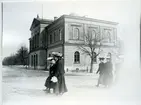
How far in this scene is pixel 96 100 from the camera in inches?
96.8

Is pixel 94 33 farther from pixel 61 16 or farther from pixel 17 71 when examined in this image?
pixel 17 71

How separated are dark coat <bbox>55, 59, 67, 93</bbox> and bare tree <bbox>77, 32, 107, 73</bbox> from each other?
1.09 ft

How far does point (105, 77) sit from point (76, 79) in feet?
1.22

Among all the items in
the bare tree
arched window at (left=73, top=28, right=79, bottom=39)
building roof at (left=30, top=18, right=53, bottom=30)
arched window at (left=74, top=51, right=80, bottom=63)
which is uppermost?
building roof at (left=30, top=18, right=53, bottom=30)

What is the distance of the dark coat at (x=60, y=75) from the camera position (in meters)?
2.51

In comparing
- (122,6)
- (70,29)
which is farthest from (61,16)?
(122,6)

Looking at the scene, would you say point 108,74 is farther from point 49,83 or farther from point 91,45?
point 49,83

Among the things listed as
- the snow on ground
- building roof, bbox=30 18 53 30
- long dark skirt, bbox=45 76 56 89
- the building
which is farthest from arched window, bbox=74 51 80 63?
building roof, bbox=30 18 53 30

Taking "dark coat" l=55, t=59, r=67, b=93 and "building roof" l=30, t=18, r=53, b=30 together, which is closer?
"dark coat" l=55, t=59, r=67, b=93

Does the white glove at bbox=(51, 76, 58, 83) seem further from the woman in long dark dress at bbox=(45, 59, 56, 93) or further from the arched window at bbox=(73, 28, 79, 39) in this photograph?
the arched window at bbox=(73, 28, 79, 39)

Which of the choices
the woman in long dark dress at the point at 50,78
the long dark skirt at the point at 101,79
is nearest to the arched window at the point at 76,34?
the woman in long dark dress at the point at 50,78

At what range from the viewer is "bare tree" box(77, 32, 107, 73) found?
2.51m

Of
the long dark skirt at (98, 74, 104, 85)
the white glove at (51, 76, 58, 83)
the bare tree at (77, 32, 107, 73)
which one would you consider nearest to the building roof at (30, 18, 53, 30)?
the bare tree at (77, 32, 107, 73)

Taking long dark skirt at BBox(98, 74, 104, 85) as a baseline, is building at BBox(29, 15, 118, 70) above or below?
above
